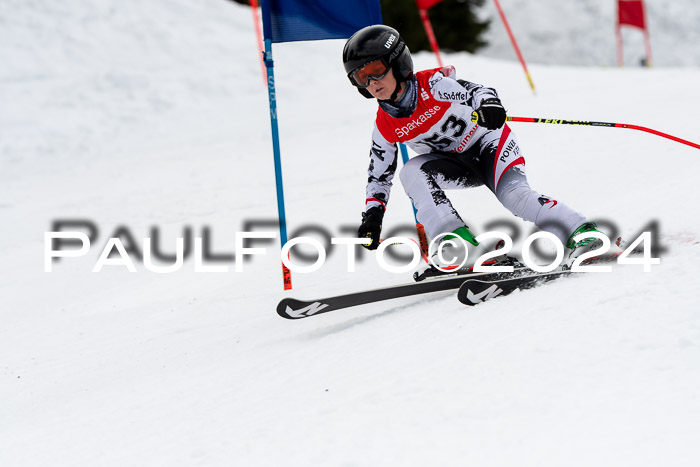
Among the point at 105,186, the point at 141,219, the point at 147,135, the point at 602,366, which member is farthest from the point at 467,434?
the point at 147,135

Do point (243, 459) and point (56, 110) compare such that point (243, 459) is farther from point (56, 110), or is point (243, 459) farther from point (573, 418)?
point (56, 110)

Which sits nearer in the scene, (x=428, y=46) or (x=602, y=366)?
(x=602, y=366)

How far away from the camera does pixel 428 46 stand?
88.2ft

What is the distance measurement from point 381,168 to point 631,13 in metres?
22.7

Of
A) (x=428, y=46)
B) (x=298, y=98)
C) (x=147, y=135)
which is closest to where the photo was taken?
(x=147, y=135)

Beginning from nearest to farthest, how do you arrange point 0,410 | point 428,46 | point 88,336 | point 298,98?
1. point 0,410
2. point 88,336
3. point 298,98
4. point 428,46

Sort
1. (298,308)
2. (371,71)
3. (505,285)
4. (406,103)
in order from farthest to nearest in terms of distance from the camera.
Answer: (406,103)
(371,71)
(298,308)
(505,285)

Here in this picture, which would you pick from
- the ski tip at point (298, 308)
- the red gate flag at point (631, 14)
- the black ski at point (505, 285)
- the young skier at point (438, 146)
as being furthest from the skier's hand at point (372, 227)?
the red gate flag at point (631, 14)

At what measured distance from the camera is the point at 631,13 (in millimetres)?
23281

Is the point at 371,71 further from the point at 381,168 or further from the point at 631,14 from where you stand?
the point at 631,14

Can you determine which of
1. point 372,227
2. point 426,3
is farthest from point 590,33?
point 372,227

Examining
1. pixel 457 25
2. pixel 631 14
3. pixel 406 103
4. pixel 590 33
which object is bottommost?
pixel 406 103

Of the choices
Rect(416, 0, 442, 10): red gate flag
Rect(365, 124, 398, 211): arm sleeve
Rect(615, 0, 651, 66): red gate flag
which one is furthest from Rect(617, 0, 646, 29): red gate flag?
Rect(365, 124, 398, 211): arm sleeve

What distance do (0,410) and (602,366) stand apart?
2.58 meters
